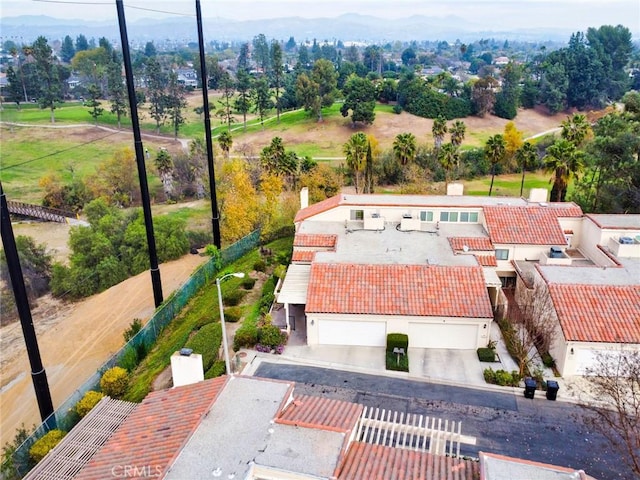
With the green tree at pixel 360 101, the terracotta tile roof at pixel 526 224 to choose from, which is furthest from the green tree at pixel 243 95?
the terracotta tile roof at pixel 526 224

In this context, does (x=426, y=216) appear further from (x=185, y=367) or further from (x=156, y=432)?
(x=156, y=432)

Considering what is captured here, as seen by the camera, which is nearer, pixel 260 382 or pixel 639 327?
pixel 260 382

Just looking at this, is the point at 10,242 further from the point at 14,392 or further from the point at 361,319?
the point at 361,319

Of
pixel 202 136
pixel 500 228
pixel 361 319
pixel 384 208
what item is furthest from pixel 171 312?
pixel 202 136

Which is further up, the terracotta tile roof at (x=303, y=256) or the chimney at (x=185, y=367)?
the chimney at (x=185, y=367)

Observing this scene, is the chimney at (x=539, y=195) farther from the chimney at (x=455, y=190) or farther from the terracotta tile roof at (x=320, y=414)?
the terracotta tile roof at (x=320, y=414)
